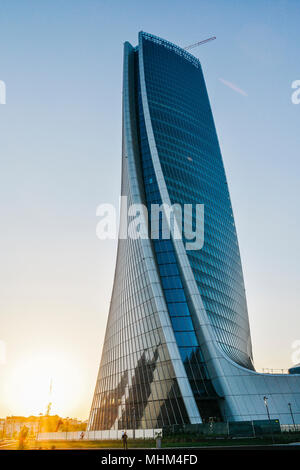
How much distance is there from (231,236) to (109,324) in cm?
3227

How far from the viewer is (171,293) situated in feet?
164

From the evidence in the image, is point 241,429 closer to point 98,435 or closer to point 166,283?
point 166,283

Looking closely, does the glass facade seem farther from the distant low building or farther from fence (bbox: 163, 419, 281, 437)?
the distant low building

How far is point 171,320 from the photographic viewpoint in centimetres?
4816

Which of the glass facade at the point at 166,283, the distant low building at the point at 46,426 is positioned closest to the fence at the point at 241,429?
the glass facade at the point at 166,283

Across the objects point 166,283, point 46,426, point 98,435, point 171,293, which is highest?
point 166,283

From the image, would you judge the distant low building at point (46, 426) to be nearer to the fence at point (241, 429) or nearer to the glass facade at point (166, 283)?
the glass facade at point (166, 283)

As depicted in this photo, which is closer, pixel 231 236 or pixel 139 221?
pixel 139 221

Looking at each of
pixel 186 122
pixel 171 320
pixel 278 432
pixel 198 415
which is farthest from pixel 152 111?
pixel 278 432

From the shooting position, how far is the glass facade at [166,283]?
4428cm

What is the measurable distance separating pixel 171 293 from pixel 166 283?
1.58 metres

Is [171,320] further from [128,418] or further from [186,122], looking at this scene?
[186,122]

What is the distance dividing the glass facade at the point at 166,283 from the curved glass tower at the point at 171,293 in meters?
0.15
